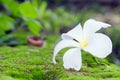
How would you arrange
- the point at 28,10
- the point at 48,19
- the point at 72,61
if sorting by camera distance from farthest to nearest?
1. the point at 48,19
2. the point at 28,10
3. the point at 72,61

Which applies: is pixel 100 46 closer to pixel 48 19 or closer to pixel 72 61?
pixel 72 61

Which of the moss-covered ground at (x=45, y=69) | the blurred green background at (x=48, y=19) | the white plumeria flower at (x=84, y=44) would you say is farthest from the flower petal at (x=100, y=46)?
the blurred green background at (x=48, y=19)

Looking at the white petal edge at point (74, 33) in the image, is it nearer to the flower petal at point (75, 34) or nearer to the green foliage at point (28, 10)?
the flower petal at point (75, 34)

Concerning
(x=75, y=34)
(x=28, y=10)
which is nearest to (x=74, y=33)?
(x=75, y=34)

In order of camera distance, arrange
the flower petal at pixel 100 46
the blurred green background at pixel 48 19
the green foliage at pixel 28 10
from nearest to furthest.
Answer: the flower petal at pixel 100 46 < the green foliage at pixel 28 10 < the blurred green background at pixel 48 19

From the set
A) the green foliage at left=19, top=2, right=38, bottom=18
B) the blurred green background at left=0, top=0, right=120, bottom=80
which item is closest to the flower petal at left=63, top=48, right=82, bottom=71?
the blurred green background at left=0, top=0, right=120, bottom=80

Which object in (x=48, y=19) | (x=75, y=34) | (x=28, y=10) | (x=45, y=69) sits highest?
(x=48, y=19)

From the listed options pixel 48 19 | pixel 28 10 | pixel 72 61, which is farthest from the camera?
pixel 48 19
